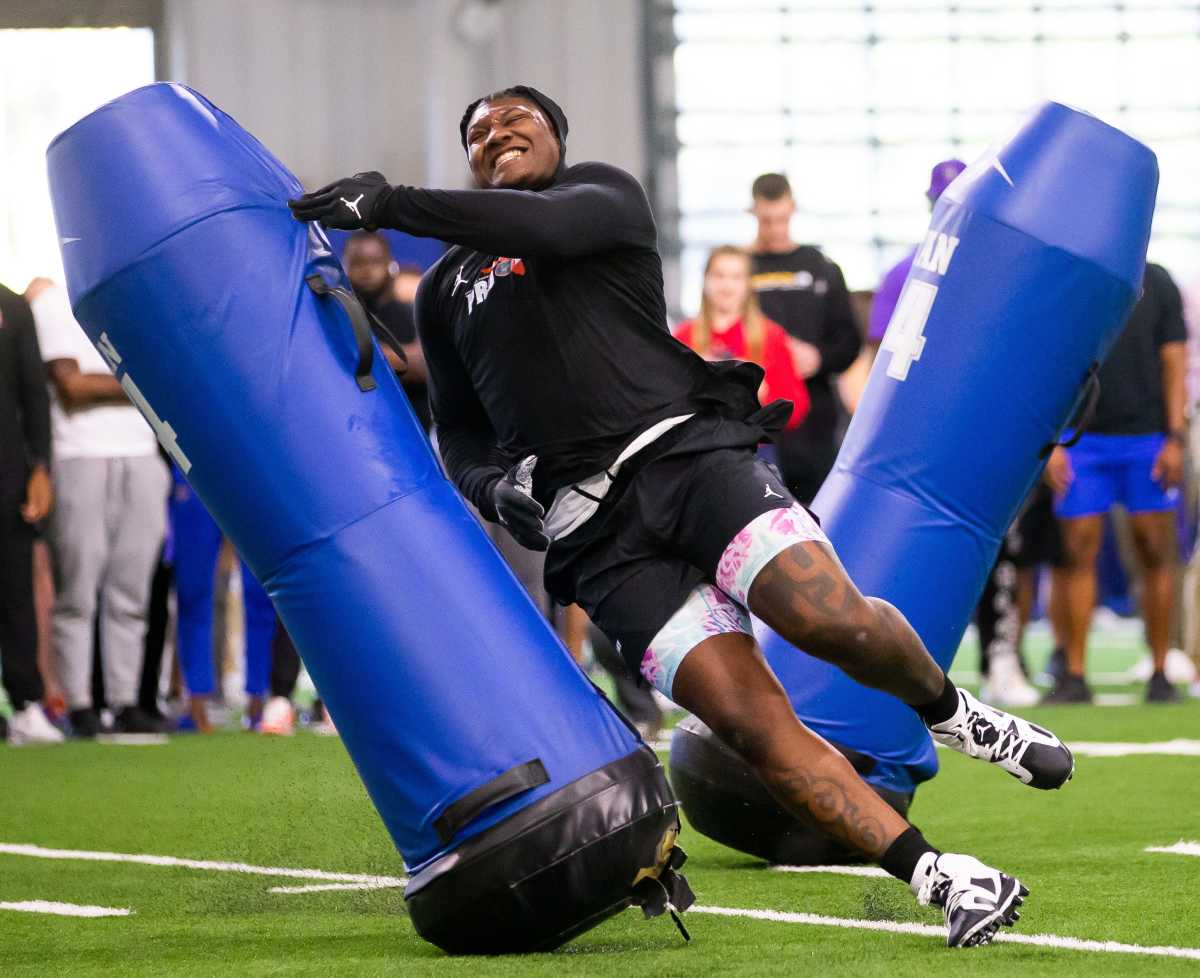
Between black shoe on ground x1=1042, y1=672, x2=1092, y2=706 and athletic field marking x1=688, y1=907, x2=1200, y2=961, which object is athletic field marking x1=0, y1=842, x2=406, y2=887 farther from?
black shoe on ground x1=1042, y1=672, x2=1092, y2=706

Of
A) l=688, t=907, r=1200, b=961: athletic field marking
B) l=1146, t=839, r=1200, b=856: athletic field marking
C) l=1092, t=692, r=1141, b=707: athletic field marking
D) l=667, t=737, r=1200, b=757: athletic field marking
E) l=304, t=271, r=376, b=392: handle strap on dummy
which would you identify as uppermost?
l=304, t=271, r=376, b=392: handle strap on dummy

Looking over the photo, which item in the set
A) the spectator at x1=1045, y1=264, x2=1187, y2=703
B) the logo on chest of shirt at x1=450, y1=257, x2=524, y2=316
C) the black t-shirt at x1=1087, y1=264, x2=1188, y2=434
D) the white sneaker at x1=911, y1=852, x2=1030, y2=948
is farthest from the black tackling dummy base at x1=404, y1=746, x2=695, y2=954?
the black t-shirt at x1=1087, y1=264, x2=1188, y2=434

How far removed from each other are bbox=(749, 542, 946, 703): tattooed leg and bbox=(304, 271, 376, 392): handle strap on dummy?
81 centimetres

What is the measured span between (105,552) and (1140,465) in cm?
424

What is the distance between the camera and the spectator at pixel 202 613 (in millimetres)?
7797

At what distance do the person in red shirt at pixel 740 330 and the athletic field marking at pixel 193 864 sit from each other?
276cm

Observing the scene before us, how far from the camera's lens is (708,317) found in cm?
698

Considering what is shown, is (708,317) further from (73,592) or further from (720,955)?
(720,955)

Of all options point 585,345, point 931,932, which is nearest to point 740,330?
point 585,345

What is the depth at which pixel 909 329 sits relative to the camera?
454 centimetres

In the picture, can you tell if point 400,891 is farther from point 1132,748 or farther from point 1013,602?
point 1013,602

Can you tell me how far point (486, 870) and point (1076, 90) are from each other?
20.5m

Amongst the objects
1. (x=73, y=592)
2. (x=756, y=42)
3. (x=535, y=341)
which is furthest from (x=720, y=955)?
(x=756, y=42)

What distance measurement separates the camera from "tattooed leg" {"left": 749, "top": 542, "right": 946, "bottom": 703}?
334 centimetres
